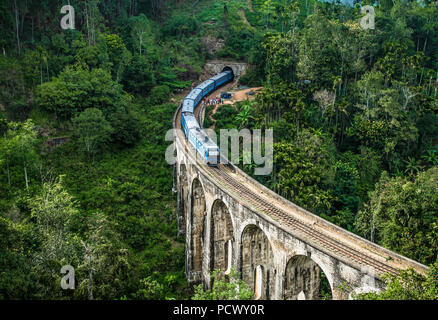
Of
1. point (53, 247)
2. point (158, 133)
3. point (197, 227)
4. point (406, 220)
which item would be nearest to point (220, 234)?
point (197, 227)

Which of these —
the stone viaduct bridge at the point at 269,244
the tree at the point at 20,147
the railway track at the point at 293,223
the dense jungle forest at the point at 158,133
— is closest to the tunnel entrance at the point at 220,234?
the stone viaduct bridge at the point at 269,244

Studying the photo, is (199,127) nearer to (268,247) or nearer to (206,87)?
(268,247)

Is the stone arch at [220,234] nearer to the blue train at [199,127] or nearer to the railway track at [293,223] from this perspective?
the railway track at [293,223]

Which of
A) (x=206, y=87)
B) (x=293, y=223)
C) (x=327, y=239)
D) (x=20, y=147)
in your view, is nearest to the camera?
(x=327, y=239)

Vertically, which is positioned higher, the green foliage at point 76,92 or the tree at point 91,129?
the green foliage at point 76,92
